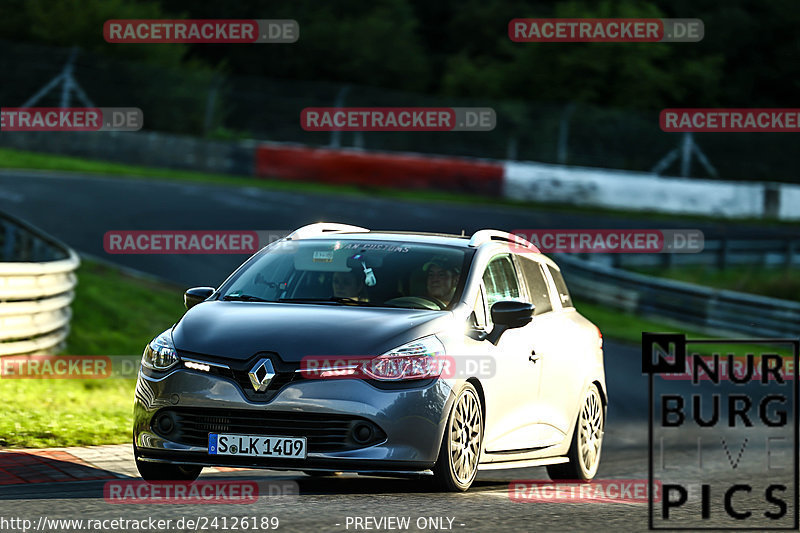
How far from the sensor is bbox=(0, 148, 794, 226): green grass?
112 feet

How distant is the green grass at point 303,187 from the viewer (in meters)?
34.2

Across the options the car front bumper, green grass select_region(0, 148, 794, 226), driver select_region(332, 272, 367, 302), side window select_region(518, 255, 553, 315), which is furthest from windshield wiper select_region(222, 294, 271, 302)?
green grass select_region(0, 148, 794, 226)

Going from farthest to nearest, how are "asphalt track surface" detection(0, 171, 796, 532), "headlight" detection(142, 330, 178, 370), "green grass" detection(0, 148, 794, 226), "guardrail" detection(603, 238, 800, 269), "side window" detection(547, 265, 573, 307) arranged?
1. "green grass" detection(0, 148, 794, 226)
2. "guardrail" detection(603, 238, 800, 269)
3. "side window" detection(547, 265, 573, 307)
4. "headlight" detection(142, 330, 178, 370)
5. "asphalt track surface" detection(0, 171, 796, 532)

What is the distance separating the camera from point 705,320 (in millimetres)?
25250

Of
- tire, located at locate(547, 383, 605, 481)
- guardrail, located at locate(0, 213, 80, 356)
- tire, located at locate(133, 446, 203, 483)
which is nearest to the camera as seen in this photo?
tire, located at locate(133, 446, 203, 483)

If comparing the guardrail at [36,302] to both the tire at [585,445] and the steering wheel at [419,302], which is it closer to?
the tire at [585,445]

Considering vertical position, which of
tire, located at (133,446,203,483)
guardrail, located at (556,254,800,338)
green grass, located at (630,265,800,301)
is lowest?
tire, located at (133,446,203,483)

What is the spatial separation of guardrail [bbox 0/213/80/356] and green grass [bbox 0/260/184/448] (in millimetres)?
610

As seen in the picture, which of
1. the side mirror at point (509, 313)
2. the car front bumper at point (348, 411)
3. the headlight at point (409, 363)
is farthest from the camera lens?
the side mirror at point (509, 313)

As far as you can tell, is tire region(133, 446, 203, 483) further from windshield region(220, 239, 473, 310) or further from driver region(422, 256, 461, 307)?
driver region(422, 256, 461, 307)

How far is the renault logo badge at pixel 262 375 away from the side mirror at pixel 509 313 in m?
1.59

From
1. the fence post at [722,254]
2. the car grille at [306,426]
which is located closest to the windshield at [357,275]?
the car grille at [306,426]

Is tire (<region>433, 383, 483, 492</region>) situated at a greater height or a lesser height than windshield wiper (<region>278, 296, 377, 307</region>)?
lesser

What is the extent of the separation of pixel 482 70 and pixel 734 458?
1753 inches
